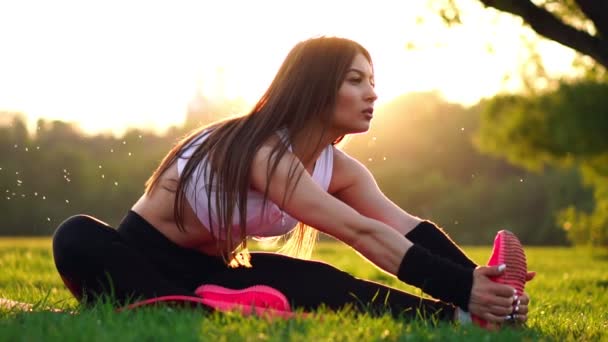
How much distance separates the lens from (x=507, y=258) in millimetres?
3742

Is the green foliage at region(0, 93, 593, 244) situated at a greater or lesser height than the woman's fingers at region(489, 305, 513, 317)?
lesser

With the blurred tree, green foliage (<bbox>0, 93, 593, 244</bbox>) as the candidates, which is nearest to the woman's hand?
the blurred tree

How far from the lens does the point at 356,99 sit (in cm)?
400

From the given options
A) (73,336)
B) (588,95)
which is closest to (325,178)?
(73,336)

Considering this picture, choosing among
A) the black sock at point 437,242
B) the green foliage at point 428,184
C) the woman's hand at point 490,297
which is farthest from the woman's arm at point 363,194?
the green foliage at point 428,184

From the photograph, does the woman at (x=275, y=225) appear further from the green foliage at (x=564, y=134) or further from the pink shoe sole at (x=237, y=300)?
the green foliage at (x=564, y=134)

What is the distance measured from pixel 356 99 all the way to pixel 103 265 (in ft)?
4.29

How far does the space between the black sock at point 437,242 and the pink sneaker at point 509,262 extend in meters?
0.45

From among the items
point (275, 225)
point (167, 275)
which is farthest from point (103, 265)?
point (275, 225)

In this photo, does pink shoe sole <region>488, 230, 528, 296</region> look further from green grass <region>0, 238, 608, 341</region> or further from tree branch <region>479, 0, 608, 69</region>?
tree branch <region>479, 0, 608, 69</region>

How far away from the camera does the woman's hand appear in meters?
3.62

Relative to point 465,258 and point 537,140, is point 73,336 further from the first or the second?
point 537,140

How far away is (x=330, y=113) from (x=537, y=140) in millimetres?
20307

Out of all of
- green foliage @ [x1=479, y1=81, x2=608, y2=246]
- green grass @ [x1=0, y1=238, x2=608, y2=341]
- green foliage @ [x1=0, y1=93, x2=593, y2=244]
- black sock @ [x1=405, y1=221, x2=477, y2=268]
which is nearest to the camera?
green grass @ [x1=0, y1=238, x2=608, y2=341]
